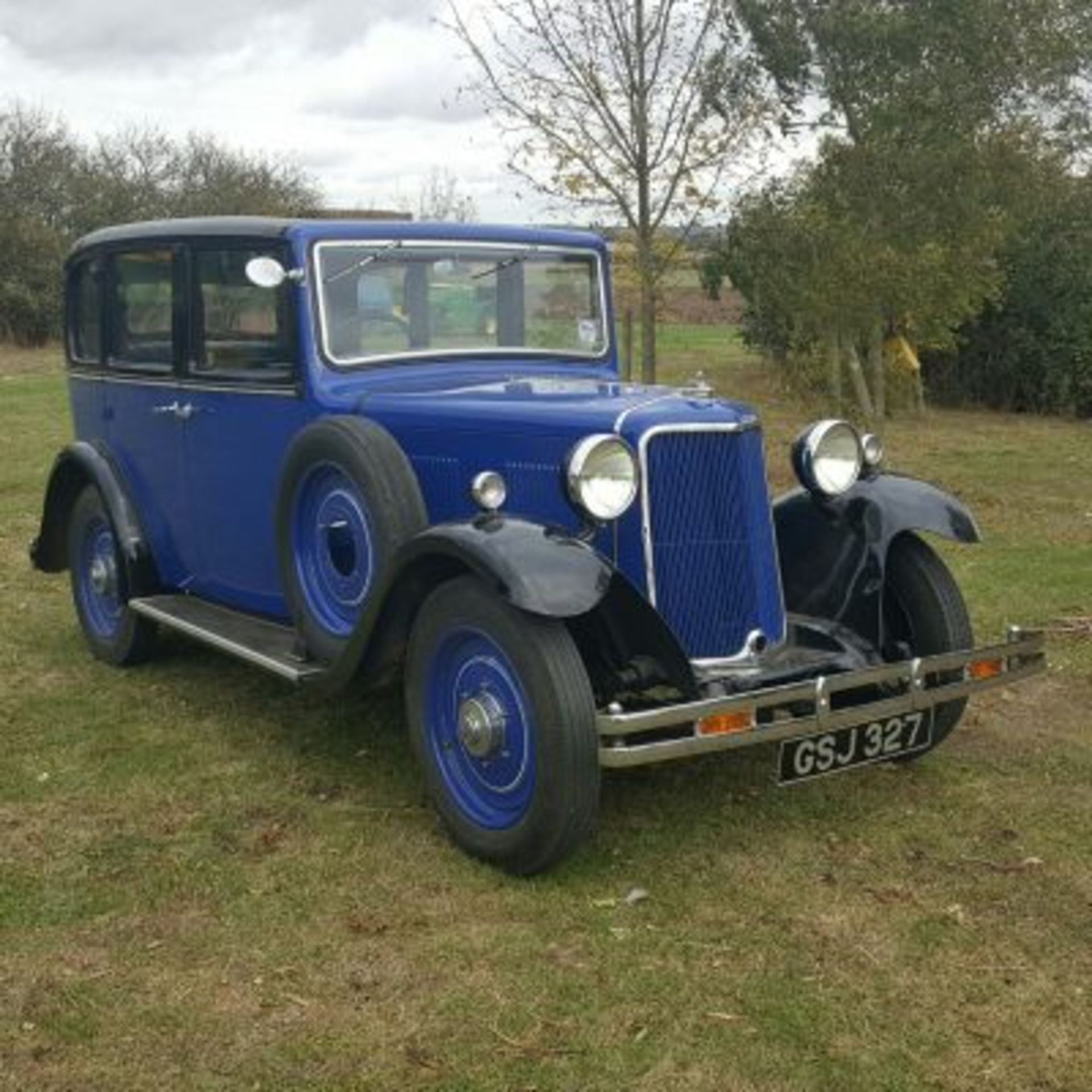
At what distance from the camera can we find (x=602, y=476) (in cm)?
388

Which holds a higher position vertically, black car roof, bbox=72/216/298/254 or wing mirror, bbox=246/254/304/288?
black car roof, bbox=72/216/298/254

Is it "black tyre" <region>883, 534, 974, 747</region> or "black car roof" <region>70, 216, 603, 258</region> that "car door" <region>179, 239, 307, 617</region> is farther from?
"black tyre" <region>883, 534, 974, 747</region>

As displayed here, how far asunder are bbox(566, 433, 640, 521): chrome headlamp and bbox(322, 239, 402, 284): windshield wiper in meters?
1.49

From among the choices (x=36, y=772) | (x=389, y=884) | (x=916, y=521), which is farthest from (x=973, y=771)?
(x=36, y=772)

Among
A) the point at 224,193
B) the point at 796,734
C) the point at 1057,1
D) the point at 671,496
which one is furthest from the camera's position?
the point at 224,193

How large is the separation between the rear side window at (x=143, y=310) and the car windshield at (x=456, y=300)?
96cm

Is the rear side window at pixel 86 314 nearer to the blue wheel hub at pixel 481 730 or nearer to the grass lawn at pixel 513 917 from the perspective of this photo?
the grass lawn at pixel 513 917

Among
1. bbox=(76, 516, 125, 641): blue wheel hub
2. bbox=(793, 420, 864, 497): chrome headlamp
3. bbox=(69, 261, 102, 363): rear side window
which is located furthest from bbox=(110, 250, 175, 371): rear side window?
bbox=(793, 420, 864, 497): chrome headlamp

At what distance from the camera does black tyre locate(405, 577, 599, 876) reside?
11.8 ft

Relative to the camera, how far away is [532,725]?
12.1ft

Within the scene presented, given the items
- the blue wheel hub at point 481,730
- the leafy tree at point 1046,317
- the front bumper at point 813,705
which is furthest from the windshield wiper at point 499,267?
the leafy tree at point 1046,317

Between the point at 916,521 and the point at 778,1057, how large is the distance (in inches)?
85.0

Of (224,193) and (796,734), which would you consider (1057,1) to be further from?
(224,193)

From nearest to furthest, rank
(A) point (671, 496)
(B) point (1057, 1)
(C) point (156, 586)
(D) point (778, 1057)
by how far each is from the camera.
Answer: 1. (D) point (778, 1057)
2. (A) point (671, 496)
3. (C) point (156, 586)
4. (B) point (1057, 1)
